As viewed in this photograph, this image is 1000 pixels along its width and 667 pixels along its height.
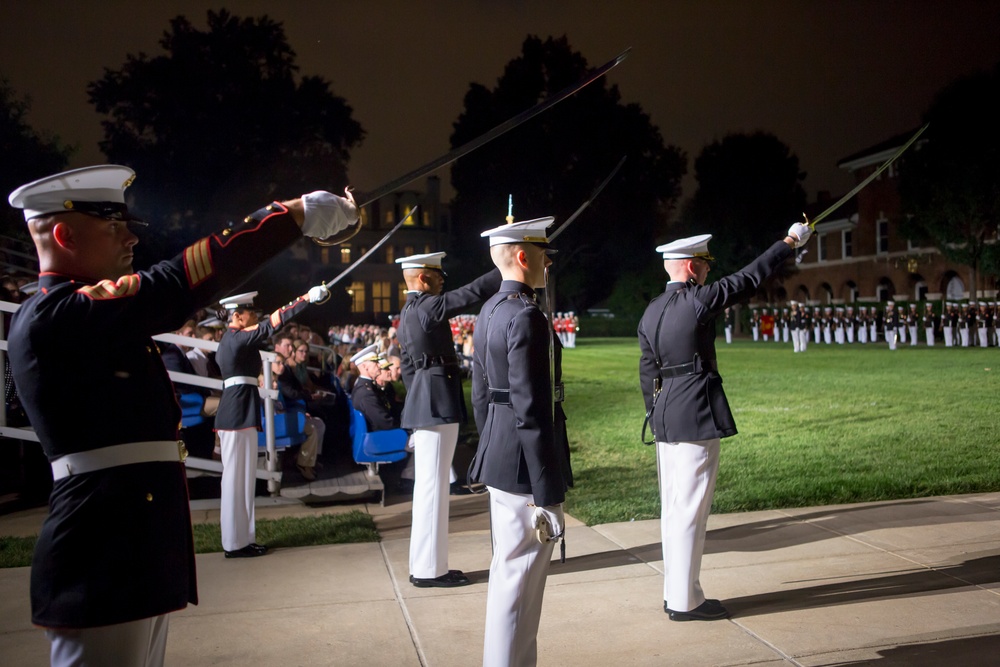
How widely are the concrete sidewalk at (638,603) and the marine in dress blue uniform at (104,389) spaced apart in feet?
6.88

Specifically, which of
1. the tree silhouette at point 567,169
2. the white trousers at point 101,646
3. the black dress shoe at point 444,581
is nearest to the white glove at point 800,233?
the black dress shoe at point 444,581

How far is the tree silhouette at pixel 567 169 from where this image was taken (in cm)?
5334

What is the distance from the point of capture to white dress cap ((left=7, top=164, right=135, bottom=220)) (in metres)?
2.53

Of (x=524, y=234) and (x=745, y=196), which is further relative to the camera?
(x=745, y=196)

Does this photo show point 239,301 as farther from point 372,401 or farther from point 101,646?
point 101,646

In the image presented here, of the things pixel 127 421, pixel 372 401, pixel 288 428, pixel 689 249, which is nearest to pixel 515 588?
pixel 127 421

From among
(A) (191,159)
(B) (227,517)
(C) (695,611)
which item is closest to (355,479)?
(B) (227,517)

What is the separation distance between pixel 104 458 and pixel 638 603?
355cm

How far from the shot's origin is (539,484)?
11.7 ft

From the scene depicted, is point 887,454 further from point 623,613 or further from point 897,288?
point 897,288

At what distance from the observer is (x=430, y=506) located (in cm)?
584

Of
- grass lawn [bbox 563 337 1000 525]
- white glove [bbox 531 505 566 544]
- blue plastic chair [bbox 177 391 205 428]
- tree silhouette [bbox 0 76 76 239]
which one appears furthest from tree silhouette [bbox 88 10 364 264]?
white glove [bbox 531 505 566 544]

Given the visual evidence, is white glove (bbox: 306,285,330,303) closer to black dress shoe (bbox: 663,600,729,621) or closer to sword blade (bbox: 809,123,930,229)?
black dress shoe (bbox: 663,600,729,621)

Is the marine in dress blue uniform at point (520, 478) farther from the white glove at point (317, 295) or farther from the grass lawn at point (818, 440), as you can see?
the grass lawn at point (818, 440)
